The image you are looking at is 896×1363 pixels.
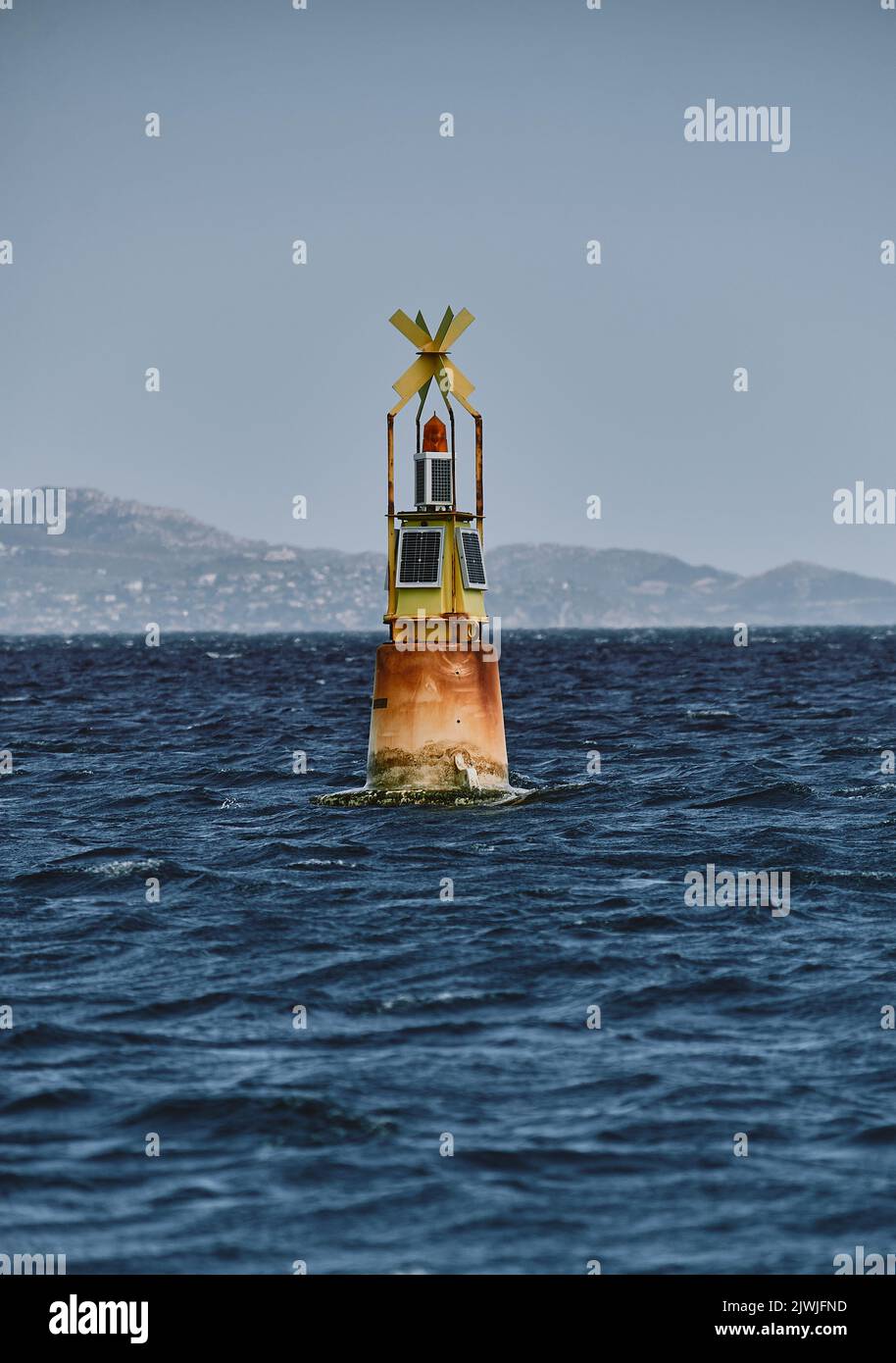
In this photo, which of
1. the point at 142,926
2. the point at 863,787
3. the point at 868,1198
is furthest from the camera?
the point at 863,787

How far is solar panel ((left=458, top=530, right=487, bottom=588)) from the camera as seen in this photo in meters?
28.7

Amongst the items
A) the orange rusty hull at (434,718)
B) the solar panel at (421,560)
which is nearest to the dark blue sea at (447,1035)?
the orange rusty hull at (434,718)

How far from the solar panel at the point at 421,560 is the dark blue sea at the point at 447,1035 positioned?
404 cm

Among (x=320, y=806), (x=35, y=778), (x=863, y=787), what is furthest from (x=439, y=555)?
(x=35, y=778)

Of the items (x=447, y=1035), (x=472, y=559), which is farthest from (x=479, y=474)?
(x=447, y=1035)

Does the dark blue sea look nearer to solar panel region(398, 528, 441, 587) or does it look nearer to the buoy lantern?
the buoy lantern

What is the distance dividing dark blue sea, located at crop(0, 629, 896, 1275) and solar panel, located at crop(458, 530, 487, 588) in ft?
13.5

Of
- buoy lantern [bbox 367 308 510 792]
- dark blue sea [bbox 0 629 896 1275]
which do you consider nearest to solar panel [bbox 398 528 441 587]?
buoy lantern [bbox 367 308 510 792]

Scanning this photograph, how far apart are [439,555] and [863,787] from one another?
11681 mm

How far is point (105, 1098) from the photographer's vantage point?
14367 mm

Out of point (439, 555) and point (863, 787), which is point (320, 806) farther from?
point (863, 787)

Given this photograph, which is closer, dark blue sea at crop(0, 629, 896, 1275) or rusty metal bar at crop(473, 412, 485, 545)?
dark blue sea at crop(0, 629, 896, 1275)

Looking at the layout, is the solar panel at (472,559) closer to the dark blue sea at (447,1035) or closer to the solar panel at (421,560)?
the solar panel at (421,560)

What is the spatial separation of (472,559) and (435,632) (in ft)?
5.00
